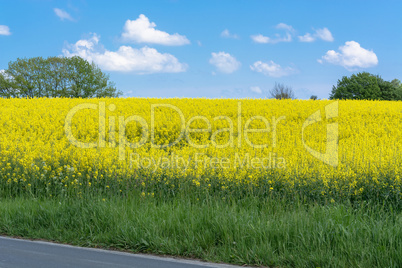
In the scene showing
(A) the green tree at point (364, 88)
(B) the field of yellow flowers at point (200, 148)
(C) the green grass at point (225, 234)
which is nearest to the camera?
(C) the green grass at point (225, 234)

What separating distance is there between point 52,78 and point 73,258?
51.1 meters

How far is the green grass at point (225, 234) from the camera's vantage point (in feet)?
16.9

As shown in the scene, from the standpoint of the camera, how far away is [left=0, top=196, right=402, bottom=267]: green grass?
516cm

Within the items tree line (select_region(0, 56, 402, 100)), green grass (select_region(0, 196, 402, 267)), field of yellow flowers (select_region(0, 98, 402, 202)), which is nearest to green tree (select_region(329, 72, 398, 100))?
tree line (select_region(0, 56, 402, 100))

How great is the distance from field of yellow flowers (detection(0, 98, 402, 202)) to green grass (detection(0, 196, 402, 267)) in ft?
6.89

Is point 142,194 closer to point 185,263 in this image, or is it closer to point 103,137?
point 185,263

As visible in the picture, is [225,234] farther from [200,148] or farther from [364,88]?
[364,88]

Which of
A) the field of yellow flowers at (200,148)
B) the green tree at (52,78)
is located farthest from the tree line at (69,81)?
the field of yellow flowers at (200,148)

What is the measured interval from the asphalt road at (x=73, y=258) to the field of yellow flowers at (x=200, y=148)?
3019mm

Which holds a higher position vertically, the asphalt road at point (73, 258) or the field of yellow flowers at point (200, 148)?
the field of yellow flowers at point (200, 148)

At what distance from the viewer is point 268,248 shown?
531 cm

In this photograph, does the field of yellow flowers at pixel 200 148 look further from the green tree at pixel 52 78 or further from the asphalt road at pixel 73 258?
the green tree at pixel 52 78

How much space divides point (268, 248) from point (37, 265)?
3.20m

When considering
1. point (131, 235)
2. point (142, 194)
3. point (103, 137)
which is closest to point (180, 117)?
point (103, 137)
